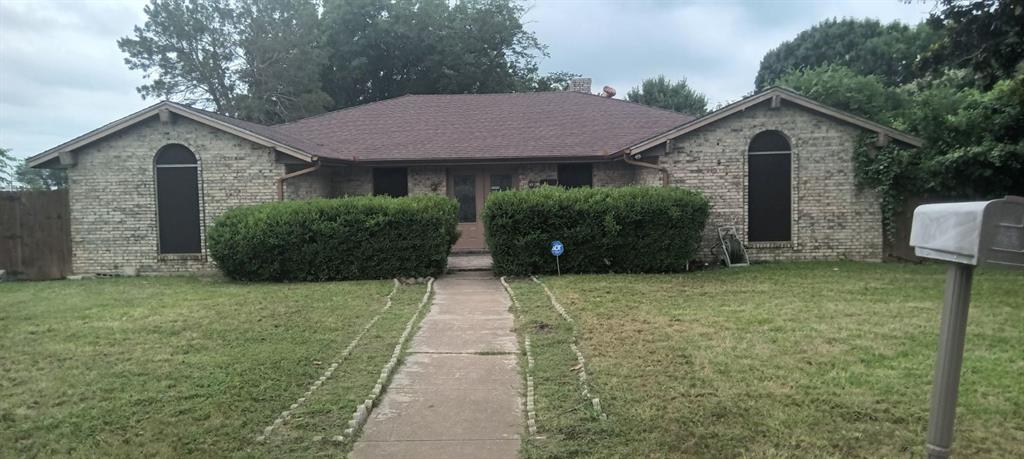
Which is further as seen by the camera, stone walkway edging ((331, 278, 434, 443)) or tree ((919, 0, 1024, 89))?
tree ((919, 0, 1024, 89))

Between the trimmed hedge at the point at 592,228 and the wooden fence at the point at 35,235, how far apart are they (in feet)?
29.8

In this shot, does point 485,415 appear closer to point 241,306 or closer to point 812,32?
point 241,306

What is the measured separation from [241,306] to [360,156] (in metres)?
7.43

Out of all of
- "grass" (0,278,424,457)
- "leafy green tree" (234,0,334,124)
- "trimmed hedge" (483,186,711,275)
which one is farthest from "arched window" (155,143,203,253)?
"leafy green tree" (234,0,334,124)

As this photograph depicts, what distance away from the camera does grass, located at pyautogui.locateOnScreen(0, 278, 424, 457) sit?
4.62 metres

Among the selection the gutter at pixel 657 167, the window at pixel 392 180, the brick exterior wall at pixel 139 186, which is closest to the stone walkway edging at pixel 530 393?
the gutter at pixel 657 167

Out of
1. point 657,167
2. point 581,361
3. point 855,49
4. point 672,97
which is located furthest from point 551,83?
point 581,361

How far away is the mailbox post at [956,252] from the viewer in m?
2.12

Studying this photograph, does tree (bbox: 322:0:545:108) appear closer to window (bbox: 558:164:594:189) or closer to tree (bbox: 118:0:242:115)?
tree (bbox: 118:0:242:115)

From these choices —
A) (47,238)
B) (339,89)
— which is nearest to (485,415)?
(47,238)

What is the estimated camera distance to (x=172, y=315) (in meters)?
9.29

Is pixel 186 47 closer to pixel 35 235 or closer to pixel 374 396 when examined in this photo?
pixel 35 235

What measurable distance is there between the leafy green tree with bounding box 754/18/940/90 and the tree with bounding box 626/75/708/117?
198 inches

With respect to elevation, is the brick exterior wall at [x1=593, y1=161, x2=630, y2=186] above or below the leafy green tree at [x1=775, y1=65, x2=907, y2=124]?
below
